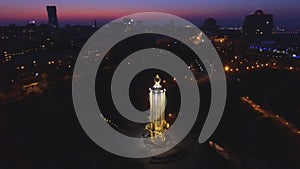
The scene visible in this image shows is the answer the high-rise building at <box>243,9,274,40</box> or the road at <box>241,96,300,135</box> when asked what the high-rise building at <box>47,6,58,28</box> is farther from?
the road at <box>241,96,300,135</box>

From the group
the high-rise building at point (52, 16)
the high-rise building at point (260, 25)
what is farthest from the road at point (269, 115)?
the high-rise building at point (52, 16)

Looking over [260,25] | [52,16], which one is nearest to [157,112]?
[260,25]

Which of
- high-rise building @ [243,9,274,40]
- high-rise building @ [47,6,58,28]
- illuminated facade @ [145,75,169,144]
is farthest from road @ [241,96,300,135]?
high-rise building @ [47,6,58,28]

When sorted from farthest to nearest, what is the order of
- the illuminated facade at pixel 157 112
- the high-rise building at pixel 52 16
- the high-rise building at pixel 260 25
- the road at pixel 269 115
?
the high-rise building at pixel 52 16 < the high-rise building at pixel 260 25 < the road at pixel 269 115 < the illuminated facade at pixel 157 112

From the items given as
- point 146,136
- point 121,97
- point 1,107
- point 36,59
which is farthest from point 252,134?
point 36,59

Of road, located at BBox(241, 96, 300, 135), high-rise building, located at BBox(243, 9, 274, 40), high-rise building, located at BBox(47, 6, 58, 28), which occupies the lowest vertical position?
road, located at BBox(241, 96, 300, 135)

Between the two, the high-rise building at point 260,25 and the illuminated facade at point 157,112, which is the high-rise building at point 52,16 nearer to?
the high-rise building at point 260,25

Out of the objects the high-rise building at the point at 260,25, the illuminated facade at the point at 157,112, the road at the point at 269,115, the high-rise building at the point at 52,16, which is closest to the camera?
the illuminated facade at the point at 157,112

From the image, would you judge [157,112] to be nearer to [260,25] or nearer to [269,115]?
[269,115]
